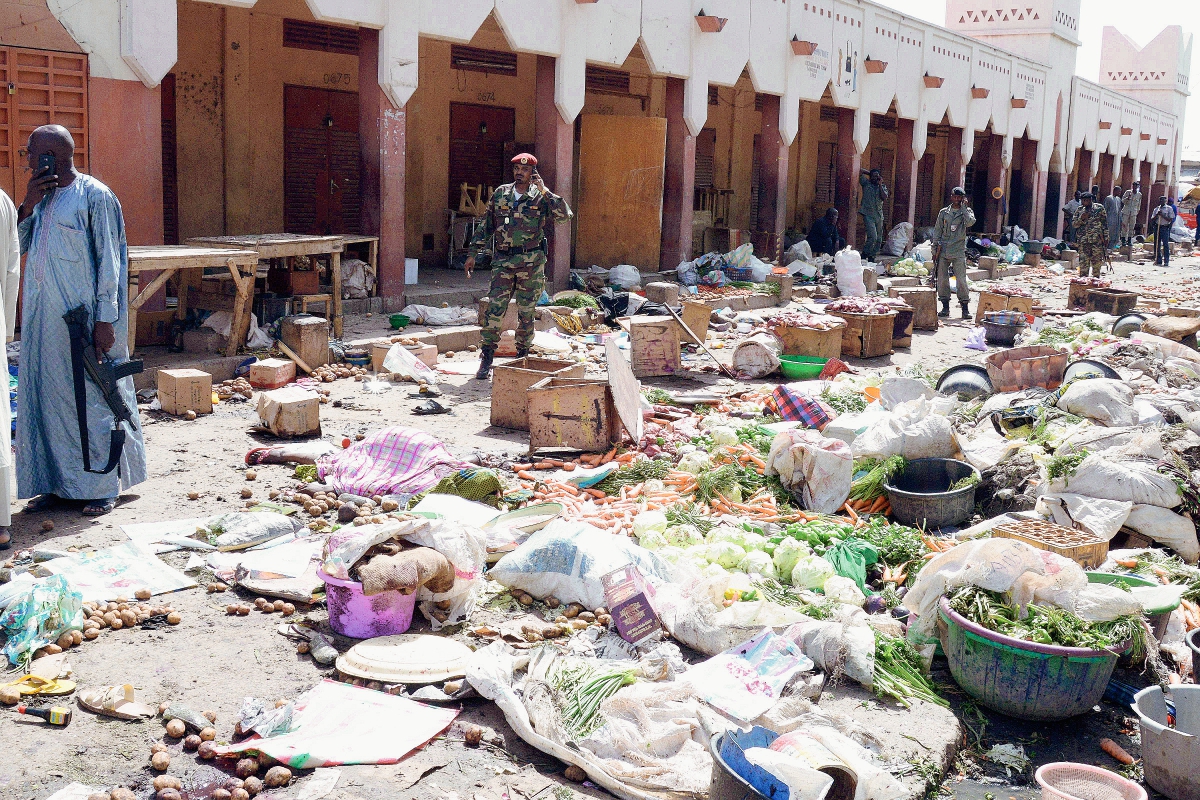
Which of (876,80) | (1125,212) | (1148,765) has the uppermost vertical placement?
(876,80)

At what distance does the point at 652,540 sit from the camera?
5.73 meters

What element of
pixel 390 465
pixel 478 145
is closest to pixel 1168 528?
pixel 390 465

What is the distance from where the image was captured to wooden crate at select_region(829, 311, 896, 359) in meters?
12.2

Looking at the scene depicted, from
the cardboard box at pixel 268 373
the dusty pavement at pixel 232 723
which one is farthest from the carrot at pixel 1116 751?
the cardboard box at pixel 268 373

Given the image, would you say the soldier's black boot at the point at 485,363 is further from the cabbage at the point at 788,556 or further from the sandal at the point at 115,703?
the sandal at the point at 115,703

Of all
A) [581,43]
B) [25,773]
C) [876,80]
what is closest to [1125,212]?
[876,80]

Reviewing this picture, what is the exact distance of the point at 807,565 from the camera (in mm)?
5309

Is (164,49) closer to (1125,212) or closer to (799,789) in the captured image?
(799,789)

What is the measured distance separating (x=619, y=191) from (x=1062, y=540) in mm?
12244

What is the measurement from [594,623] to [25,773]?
2.28 metres

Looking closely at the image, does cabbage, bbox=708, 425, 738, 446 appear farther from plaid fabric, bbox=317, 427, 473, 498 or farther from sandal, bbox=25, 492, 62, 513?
sandal, bbox=25, 492, 62, 513

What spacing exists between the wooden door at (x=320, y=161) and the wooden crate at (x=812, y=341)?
5814mm

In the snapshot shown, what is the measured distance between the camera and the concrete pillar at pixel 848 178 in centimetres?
2122

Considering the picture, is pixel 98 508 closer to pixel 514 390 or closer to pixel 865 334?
pixel 514 390
